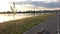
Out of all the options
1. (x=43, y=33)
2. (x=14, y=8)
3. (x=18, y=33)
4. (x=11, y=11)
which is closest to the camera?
(x=43, y=33)

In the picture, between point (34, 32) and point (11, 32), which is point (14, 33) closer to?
point (11, 32)

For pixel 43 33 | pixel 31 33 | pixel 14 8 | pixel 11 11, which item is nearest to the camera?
pixel 43 33

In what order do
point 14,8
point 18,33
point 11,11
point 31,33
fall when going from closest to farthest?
point 31,33, point 18,33, point 14,8, point 11,11

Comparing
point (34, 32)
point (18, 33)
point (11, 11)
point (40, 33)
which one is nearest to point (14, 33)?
point (18, 33)

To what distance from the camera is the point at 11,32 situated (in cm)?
1872

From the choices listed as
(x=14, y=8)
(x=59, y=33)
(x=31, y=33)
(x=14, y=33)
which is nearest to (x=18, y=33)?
(x=14, y=33)

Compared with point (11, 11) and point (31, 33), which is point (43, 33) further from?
point (11, 11)

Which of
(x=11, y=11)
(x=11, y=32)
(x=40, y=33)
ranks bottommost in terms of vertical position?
(x=11, y=11)

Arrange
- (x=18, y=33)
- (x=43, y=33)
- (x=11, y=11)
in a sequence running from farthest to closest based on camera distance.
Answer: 1. (x=11, y=11)
2. (x=18, y=33)
3. (x=43, y=33)

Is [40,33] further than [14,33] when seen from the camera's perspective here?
No

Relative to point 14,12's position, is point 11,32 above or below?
above

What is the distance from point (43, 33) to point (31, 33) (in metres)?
4.28

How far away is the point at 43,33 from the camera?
39.6ft

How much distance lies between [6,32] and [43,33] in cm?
706
